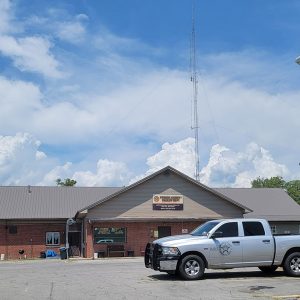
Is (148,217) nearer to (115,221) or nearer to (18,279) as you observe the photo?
(115,221)

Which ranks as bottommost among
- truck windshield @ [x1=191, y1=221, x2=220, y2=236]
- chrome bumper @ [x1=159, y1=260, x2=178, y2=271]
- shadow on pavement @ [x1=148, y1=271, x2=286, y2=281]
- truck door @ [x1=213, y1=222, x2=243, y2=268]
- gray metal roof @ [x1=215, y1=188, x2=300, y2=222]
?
shadow on pavement @ [x1=148, y1=271, x2=286, y2=281]

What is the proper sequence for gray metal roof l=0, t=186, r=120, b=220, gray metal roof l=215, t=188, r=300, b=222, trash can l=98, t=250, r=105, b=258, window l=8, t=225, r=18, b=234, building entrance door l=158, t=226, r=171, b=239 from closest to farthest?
trash can l=98, t=250, r=105, b=258 → building entrance door l=158, t=226, r=171, b=239 → window l=8, t=225, r=18, b=234 → gray metal roof l=0, t=186, r=120, b=220 → gray metal roof l=215, t=188, r=300, b=222

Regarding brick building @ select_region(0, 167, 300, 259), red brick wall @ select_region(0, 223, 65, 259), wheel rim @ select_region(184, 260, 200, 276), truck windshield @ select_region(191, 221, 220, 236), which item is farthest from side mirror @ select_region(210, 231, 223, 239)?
red brick wall @ select_region(0, 223, 65, 259)

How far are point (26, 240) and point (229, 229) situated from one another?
28410 millimetres

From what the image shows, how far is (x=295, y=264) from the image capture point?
1600cm

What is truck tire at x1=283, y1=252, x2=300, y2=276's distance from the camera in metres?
15.9

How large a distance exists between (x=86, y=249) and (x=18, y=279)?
20839mm

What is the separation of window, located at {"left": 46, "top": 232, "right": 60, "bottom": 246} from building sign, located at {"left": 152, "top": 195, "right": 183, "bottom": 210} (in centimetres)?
896

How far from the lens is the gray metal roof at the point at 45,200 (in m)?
42.2

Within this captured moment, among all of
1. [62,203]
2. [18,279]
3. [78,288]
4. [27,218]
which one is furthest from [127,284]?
[62,203]

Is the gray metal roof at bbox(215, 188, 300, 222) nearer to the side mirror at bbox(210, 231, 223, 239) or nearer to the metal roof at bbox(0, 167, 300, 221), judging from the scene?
the metal roof at bbox(0, 167, 300, 221)

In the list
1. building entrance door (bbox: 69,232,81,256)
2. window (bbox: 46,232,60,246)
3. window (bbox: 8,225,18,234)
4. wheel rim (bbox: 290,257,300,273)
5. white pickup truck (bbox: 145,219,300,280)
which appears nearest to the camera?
white pickup truck (bbox: 145,219,300,280)

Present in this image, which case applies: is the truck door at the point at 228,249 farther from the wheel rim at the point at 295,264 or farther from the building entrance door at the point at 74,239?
the building entrance door at the point at 74,239

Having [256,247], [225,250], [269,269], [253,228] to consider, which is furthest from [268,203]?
[225,250]
